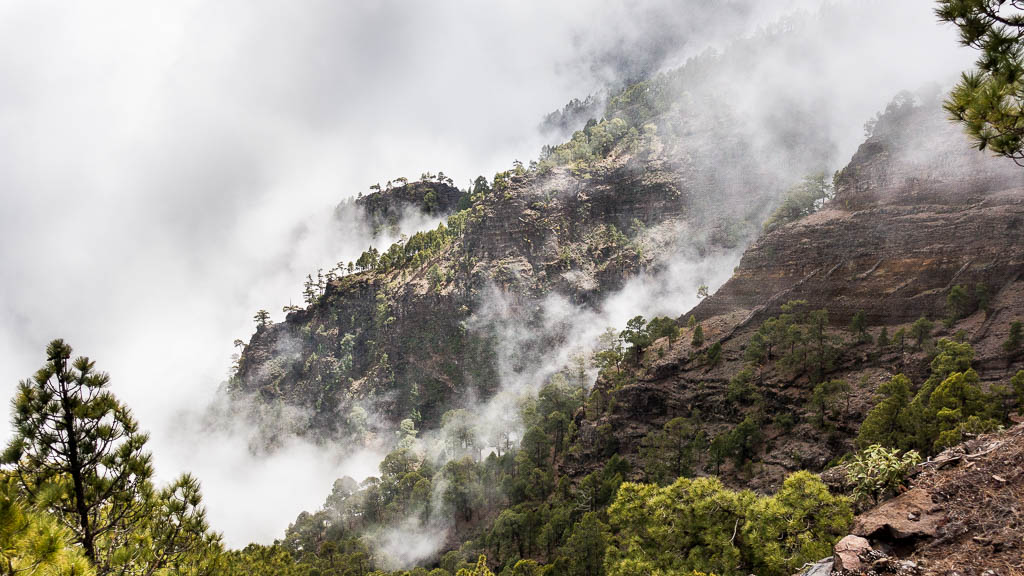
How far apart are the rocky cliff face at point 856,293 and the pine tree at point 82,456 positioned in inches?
1488

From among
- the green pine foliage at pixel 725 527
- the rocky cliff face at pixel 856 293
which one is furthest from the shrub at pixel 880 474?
the rocky cliff face at pixel 856 293

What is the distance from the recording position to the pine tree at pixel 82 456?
9.86m

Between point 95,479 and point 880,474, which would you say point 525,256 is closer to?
point 880,474

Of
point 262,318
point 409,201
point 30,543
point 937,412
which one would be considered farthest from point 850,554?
point 409,201

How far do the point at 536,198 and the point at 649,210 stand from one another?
86.3 ft

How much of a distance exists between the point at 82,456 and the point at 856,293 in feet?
183

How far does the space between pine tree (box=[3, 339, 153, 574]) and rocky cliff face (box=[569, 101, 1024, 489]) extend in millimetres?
37807

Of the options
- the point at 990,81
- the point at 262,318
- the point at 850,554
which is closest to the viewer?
the point at 990,81

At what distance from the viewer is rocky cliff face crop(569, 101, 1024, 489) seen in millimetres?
38375

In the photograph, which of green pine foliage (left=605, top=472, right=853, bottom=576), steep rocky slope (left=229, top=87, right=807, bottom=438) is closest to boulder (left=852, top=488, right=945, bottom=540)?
green pine foliage (left=605, top=472, right=853, bottom=576)

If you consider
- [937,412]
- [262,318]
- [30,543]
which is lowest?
[937,412]

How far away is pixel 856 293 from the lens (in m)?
47.2

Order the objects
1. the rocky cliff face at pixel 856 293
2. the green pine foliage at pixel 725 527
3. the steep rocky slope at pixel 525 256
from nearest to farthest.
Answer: the green pine foliage at pixel 725 527 < the rocky cliff face at pixel 856 293 < the steep rocky slope at pixel 525 256

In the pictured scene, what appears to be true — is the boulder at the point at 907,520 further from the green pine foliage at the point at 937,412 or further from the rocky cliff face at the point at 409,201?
the rocky cliff face at the point at 409,201
